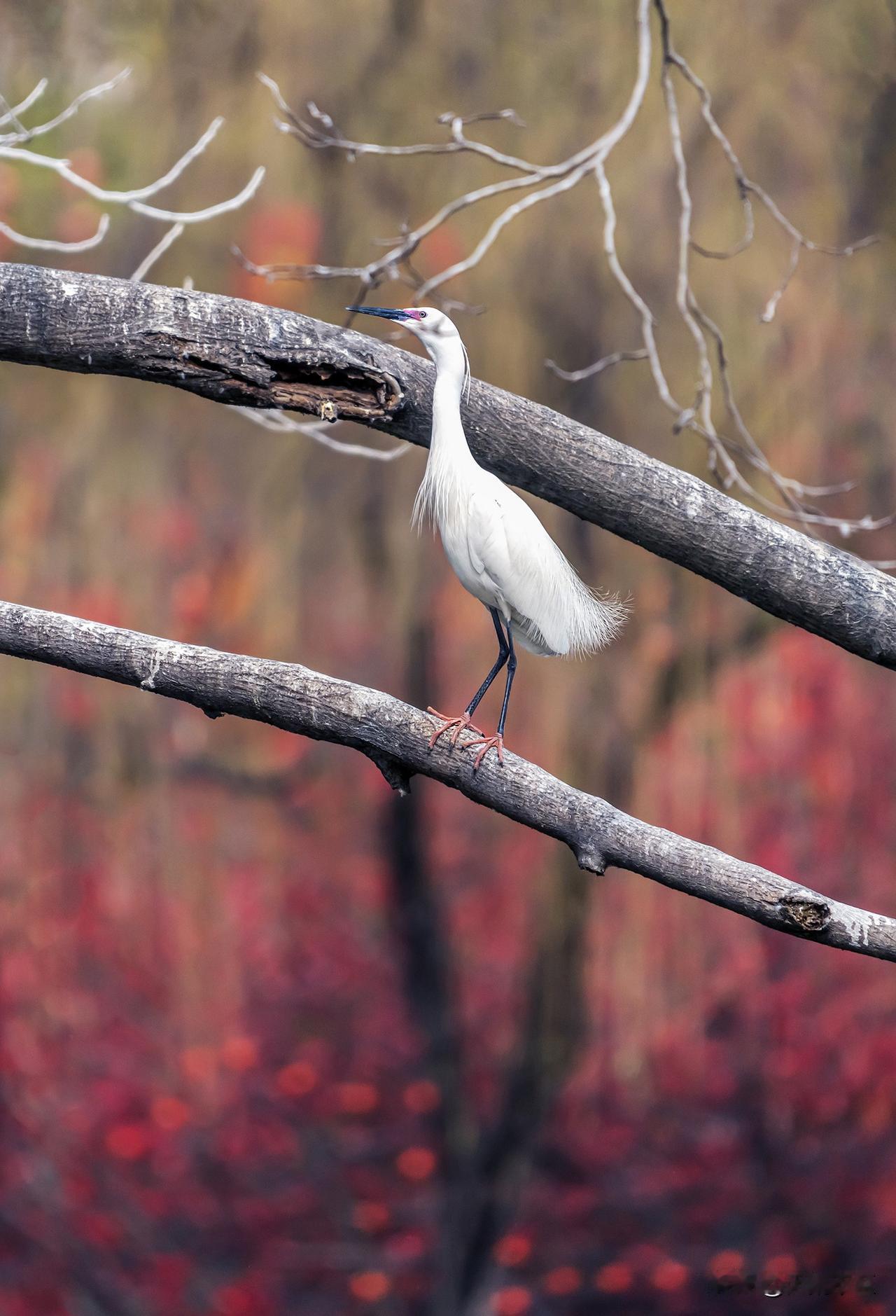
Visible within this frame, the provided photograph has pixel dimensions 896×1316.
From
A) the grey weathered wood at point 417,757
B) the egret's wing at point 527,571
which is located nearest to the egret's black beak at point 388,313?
the egret's wing at point 527,571

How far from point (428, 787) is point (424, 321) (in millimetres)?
1562

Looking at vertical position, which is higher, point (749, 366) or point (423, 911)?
point (749, 366)

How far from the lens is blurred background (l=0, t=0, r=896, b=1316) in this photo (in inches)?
100

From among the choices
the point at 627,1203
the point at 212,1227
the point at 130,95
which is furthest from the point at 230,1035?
the point at 130,95

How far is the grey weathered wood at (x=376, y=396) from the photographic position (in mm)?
1089

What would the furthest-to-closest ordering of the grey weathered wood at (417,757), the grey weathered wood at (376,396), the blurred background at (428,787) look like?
the blurred background at (428,787), the grey weathered wood at (376,396), the grey weathered wood at (417,757)

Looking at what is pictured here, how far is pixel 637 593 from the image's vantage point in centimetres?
257

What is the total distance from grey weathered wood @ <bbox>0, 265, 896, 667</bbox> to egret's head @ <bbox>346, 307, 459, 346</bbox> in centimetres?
4

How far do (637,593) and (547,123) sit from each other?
1056 millimetres

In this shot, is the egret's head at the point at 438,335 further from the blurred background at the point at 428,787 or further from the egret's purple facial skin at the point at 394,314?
the blurred background at the point at 428,787

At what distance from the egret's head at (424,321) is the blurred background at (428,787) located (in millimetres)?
1378

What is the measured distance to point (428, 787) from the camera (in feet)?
8.51

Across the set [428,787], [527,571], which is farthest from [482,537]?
[428,787]

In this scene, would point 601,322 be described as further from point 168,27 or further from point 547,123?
point 168,27
